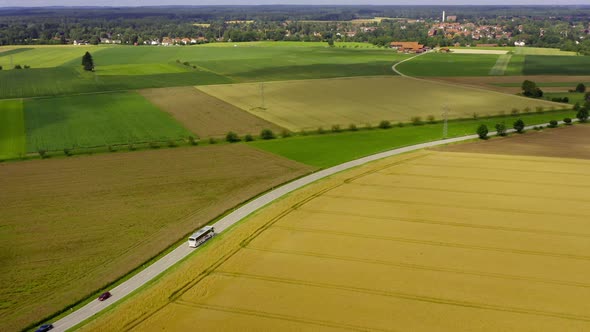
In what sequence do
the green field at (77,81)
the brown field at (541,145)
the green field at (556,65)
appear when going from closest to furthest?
1. the brown field at (541,145)
2. the green field at (77,81)
3. the green field at (556,65)

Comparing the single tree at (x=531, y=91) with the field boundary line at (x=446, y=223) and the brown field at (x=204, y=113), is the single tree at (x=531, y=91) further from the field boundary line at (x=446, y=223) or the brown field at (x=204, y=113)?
the field boundary line at (x=446, y=223)

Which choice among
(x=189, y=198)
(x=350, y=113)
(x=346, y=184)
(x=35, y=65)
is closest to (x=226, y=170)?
(x=189, y=198)

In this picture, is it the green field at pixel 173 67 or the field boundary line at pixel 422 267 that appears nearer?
the field boundary line at pixel 422 267

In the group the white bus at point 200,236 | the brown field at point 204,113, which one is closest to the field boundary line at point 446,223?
the white bus at point 200,236

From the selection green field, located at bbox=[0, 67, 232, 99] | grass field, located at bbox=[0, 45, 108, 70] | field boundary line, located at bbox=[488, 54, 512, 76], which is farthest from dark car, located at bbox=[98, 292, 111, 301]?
grass field, located at bbox=[0, 45, 108, 70]

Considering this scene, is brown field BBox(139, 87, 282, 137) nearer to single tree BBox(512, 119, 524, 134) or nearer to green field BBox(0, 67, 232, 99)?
green field BBox(0, 67, 232, 99)

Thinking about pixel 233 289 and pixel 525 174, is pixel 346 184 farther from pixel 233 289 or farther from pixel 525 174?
pixel 233 289
